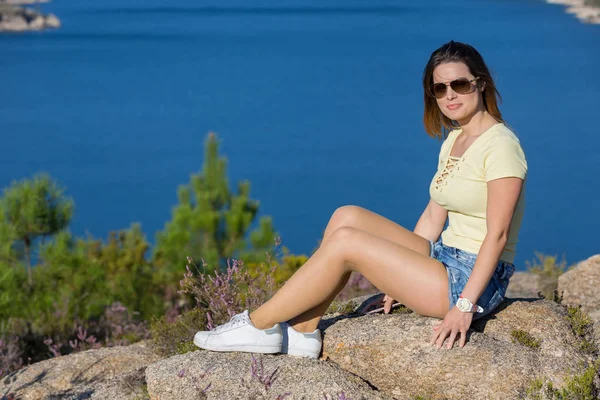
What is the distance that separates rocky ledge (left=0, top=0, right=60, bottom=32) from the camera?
148 feet

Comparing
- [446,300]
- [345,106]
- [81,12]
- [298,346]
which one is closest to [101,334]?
[298,346]

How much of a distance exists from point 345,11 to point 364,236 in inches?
1862

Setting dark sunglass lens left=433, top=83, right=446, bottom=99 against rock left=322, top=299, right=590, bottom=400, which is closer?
rock left=322, top=299, right=590, bottom=400

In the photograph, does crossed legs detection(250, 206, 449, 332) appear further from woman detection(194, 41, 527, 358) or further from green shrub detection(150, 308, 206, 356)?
green shrub detection(150, 308, 206, 356)

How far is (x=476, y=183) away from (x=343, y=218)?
583mm

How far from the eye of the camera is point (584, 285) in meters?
4.74

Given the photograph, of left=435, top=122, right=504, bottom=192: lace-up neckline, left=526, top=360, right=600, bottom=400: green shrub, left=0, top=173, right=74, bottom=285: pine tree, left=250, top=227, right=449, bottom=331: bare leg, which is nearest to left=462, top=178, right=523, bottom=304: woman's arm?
left=250, top=227, right=449, bottom=331: bare leg

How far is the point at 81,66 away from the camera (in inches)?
1662

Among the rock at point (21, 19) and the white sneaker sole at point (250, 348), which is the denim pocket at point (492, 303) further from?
the rock at point (21, 19)

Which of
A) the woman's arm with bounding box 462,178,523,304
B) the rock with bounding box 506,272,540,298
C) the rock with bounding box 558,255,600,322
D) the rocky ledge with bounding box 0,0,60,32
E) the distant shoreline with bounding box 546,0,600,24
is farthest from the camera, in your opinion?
the rocky ledge with bounding box 0,0,60,32

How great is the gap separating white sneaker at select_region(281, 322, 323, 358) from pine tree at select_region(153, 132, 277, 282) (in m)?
3.93

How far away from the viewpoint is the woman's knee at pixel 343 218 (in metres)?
3.44

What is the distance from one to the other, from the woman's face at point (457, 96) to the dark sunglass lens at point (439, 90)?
0.04ft

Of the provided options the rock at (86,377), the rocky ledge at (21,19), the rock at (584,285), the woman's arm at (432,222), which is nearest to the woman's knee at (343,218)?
the woman's arm at (432,222)
